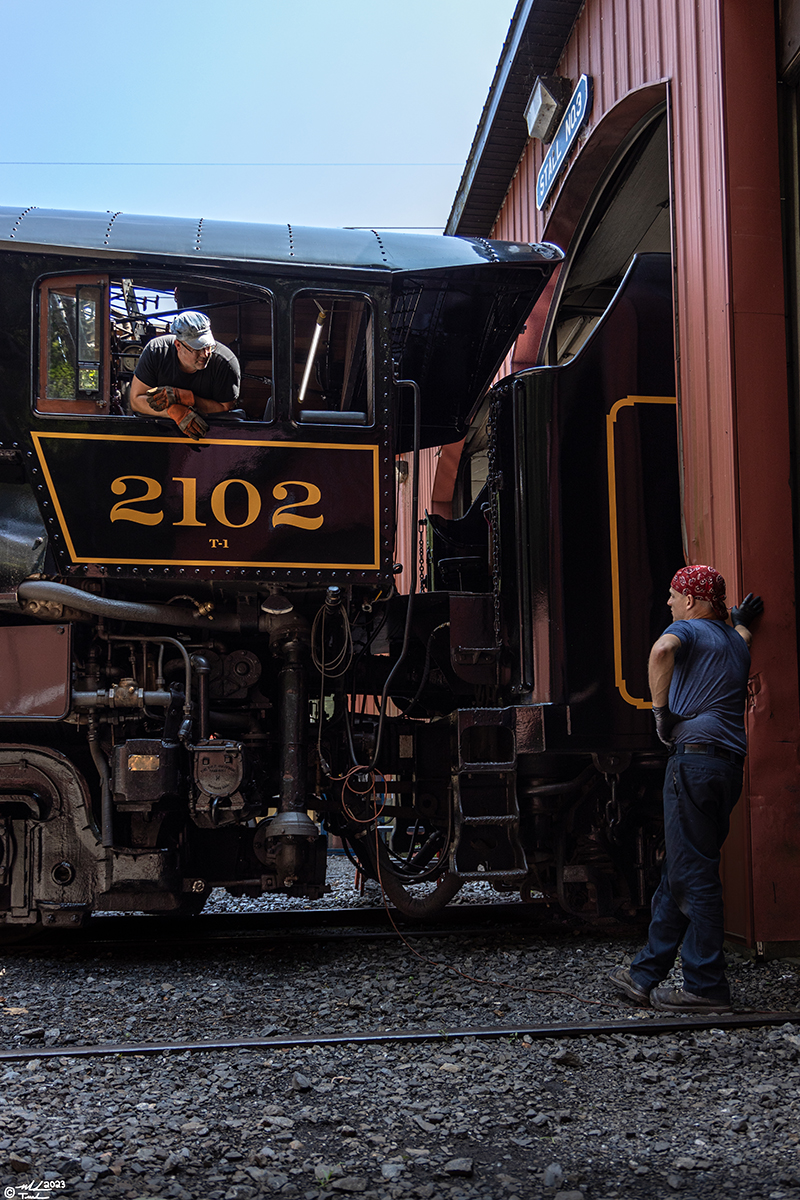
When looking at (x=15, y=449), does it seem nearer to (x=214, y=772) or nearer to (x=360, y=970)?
(x=214, y=772)

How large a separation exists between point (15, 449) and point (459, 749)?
2581 mm

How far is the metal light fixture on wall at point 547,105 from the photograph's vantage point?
701cm

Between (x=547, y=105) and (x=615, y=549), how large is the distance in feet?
15.5

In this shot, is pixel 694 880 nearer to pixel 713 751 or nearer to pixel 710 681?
pixel 713 751

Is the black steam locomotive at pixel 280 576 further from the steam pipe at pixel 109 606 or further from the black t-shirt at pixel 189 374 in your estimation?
the black t-shirt at pixel 189 374

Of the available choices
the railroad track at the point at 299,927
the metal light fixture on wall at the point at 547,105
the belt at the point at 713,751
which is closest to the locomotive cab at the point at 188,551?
the railroad track at the point at 299,927

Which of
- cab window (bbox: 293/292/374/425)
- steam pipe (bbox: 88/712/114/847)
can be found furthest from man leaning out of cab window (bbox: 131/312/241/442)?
steam pipe (bbox: 88/712/114/847)

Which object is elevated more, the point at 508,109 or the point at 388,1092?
the point at 508,109

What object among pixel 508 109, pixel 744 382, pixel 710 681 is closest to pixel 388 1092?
pixel 710 681

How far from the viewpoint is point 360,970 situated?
4215 mm

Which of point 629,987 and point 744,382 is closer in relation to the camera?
point 629,987

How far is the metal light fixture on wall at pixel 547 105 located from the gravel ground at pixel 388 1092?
642 cm

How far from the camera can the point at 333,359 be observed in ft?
15.3

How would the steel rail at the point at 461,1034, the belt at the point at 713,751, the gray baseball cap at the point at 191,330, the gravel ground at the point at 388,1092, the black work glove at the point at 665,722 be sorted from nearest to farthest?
the gravel ground at the point at 388,1092, the steel rail at the point at 461,1034, the belt at the point at 713,751, the black work glove at the point at 665,722, the gray baseball cap at the point at 191,330
